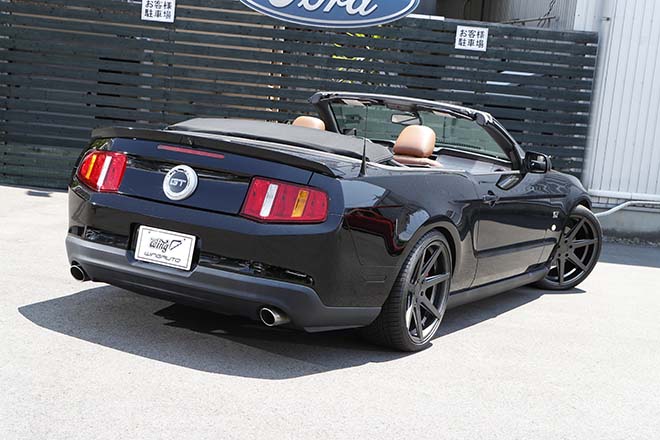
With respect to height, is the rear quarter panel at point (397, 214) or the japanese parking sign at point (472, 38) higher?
the japanese parking sign at point (472, 38)

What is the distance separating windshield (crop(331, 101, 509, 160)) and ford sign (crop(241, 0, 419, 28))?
439 cm

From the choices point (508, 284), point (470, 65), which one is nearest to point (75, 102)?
point (470, 65)

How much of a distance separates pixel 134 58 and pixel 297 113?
2.11 m

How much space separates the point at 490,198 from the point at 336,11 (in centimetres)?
556

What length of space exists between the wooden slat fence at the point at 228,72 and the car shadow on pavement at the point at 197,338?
5534 millimetres

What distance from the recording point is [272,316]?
12.4 feet

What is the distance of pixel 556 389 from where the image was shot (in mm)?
4102

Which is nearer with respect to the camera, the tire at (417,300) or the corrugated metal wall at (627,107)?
the tire at (417,300)

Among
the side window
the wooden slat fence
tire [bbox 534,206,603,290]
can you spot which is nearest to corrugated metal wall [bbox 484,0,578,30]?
the wooden slat fence

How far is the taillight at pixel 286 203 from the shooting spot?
378 centimetres

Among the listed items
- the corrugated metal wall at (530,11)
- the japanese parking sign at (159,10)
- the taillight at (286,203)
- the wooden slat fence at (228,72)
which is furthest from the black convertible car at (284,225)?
the corrugated metal wall at (530,11)

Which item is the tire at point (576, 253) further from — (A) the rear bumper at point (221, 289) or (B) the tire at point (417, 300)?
(A) the rear bumper at point (221, 289)

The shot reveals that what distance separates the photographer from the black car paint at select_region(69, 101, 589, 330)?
379 centimetres

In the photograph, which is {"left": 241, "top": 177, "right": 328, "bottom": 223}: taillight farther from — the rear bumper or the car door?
the car door
